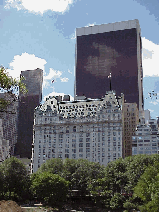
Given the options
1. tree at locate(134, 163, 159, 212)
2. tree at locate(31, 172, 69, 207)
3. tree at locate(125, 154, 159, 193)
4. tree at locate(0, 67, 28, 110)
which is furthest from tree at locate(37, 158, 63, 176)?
tree at locate(0, 67, 28, 110)

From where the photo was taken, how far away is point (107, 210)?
12319 cm

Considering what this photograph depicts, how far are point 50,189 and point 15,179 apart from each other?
589 inches

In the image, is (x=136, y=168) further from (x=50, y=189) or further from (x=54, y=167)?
(x=54, y=167)

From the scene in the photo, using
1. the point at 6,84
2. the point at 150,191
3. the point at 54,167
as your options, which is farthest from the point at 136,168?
the point at 6,84

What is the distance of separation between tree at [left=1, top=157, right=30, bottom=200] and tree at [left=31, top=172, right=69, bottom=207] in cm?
411

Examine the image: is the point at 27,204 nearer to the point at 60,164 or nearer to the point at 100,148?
the point at 60,164

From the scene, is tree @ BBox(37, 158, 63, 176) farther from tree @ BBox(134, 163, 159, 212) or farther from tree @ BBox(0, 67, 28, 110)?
tree @ BBox(0, 67, 28, 110)

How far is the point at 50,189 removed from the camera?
12006cm

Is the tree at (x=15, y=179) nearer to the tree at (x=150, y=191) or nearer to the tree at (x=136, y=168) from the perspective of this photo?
the tree at (x=136, y=168)

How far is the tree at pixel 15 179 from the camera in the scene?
399ft

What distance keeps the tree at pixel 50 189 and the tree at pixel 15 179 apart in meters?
4.11

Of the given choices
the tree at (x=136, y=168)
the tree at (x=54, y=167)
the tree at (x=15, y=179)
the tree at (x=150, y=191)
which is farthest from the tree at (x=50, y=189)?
the tree at (x=150, y=191)

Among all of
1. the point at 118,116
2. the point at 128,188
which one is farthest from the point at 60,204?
the point at 118,116

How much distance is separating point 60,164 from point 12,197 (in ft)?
102
